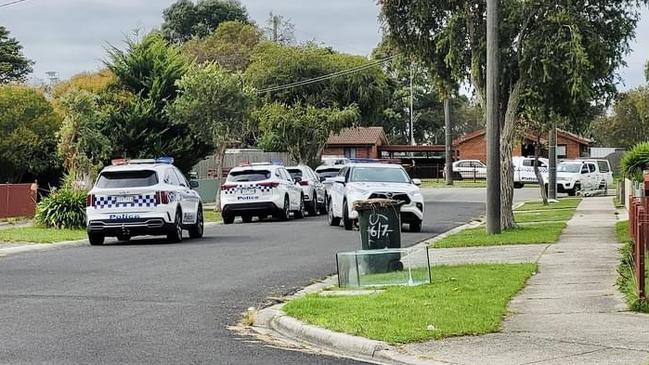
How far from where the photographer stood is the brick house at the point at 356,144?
80.9 metres

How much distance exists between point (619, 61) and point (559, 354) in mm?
15808

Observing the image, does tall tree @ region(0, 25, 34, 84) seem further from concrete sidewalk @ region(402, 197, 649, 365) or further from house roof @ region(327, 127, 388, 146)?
concrete sidewalk @ region(402, 197, 649, 365)

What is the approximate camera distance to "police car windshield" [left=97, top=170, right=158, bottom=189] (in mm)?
22500

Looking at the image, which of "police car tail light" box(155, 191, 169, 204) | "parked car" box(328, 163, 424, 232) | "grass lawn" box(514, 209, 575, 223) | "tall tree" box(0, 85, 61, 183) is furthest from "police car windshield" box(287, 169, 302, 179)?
"police car tail light" box(155, 191, 169, 204)

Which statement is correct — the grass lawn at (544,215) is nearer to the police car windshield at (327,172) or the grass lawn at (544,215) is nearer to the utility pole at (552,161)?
the utility pole at (552,161)

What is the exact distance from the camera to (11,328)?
10.8m

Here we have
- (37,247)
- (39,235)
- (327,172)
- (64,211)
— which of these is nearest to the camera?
(37,247)

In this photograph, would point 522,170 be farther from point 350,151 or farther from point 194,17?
point 194,17

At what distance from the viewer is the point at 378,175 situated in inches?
1054

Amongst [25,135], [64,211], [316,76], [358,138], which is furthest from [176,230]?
[358,138]

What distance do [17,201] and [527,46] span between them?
18.0 meters

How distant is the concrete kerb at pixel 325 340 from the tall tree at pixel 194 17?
89.3m

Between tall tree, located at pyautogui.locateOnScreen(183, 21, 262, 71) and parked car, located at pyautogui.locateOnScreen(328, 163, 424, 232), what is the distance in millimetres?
44452

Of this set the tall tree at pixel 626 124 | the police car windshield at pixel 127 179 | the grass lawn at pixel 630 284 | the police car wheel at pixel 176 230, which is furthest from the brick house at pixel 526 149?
the grass lawn at pixel 630 284
